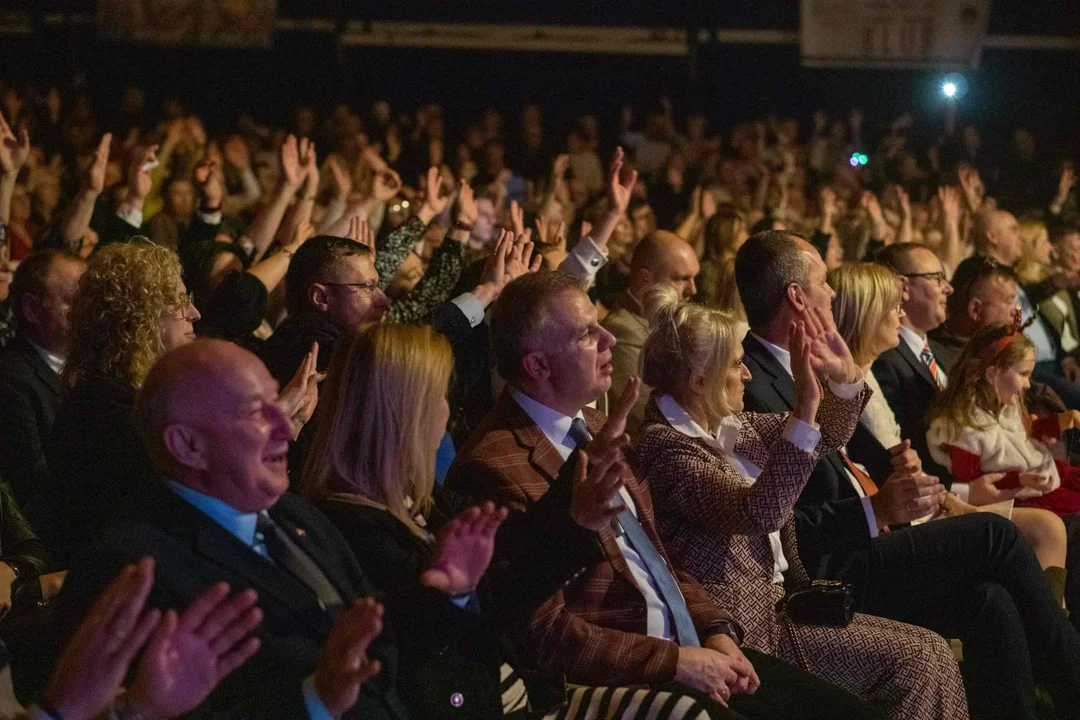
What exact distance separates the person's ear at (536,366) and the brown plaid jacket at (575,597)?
0.07 m

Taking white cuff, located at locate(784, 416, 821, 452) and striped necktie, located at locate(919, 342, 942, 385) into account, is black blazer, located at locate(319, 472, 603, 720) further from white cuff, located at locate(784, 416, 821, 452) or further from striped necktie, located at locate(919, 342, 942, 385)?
striped necktie, located at locate(919, 342, 942, 385)

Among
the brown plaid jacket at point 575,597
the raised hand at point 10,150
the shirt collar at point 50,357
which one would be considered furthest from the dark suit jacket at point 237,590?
the raised hand at point 10,150

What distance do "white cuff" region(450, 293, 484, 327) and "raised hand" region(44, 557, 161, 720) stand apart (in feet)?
7.29

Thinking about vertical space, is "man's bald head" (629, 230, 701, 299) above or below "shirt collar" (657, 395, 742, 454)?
below

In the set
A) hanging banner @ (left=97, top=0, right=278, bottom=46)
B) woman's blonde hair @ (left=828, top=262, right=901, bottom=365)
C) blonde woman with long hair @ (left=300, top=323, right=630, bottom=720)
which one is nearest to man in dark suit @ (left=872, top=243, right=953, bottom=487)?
woman's blonde hair @ (left=828, top=262, right=901, bottom=365)

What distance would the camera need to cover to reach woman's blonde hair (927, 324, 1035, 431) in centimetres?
436

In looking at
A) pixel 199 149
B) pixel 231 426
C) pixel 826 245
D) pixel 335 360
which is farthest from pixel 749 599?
pixel 199 149

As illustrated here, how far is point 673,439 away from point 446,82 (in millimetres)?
9466

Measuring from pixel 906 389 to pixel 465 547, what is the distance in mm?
2689

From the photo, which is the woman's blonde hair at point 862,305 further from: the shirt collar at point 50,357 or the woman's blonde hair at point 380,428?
the shirt collar at point 50,357

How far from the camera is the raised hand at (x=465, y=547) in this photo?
7.39 ft

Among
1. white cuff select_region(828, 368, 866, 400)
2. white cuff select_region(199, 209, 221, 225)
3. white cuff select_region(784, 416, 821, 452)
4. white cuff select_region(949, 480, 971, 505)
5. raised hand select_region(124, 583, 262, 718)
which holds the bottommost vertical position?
white cuff select_region(949, 480, 971, 505)

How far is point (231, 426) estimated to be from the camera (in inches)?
86.6

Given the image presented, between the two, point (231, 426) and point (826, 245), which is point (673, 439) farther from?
point (826, 245)
